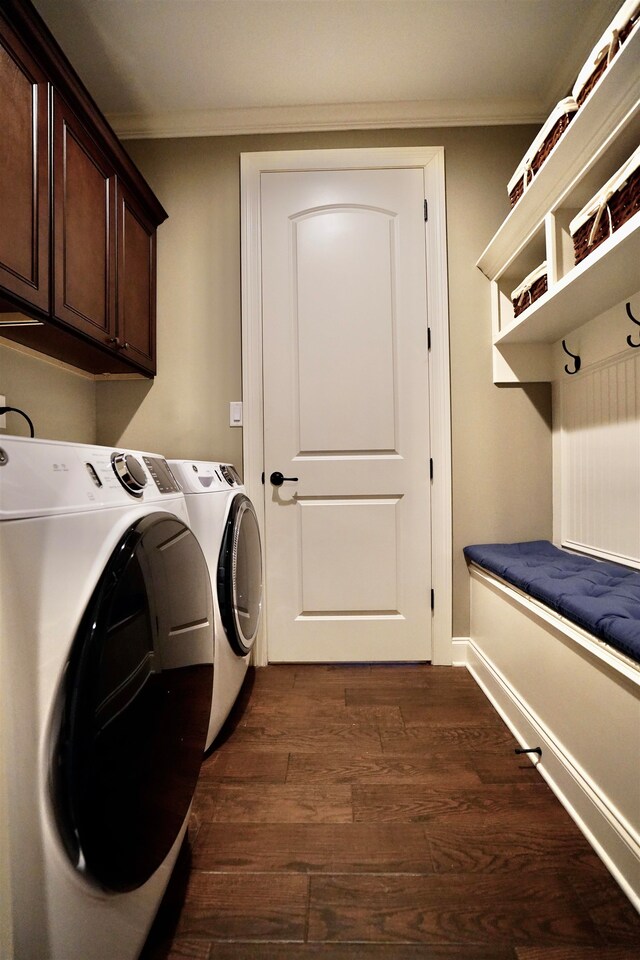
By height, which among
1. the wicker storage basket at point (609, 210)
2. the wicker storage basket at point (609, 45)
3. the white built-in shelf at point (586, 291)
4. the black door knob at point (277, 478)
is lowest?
the black door knob at point (277, 478)

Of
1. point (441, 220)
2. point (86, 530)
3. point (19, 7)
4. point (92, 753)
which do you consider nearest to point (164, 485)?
point (86, 530)

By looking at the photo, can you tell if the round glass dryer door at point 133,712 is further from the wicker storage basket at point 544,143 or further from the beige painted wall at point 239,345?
the wicker storage basket at point 544,143

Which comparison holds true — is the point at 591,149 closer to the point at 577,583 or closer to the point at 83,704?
the point at 577,583

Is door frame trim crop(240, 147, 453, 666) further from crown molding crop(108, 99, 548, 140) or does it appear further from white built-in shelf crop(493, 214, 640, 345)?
white built-in shelf crop(493, 214, 640, 345)

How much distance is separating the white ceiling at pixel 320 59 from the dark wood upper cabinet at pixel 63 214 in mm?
455

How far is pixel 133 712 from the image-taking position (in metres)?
0.64

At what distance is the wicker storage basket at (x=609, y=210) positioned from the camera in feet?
3.57

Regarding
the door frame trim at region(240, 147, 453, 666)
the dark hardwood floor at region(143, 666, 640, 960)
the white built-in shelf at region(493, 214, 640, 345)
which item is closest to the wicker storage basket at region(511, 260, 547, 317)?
the white built-in shelf at region(493, 214, 640, 345)

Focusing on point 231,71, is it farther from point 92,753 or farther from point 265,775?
point 265,775

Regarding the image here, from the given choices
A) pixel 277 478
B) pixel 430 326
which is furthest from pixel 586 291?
pixel 277 478

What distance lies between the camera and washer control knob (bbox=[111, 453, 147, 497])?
781 millimetres

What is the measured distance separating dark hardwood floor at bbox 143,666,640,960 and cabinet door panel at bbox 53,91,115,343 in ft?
4.98

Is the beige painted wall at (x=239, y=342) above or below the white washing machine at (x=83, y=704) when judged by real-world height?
above

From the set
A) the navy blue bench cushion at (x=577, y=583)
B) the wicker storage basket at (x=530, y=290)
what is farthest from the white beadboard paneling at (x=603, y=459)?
the wicker storage basket at (x=530, y=290)
